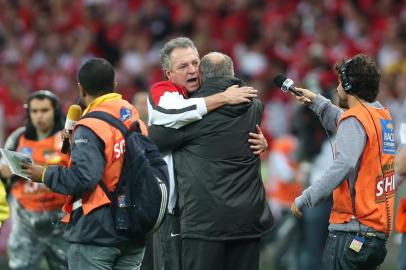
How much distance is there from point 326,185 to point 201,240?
3.03 feet

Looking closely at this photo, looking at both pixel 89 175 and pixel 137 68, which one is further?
pixel 137 68

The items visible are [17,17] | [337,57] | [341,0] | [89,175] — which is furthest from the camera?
[17,17]

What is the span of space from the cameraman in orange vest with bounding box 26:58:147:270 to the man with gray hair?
1.12ft

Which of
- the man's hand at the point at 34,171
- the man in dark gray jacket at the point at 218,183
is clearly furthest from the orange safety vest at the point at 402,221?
the man's hand at the point at 34,171

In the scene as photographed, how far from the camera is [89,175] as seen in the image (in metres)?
6.22

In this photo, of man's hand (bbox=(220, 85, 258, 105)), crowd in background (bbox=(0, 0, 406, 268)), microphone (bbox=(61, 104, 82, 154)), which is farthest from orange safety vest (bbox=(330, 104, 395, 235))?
crowd in background (bbox=(0, 0, 406, 268))

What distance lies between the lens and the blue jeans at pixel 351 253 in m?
6.51

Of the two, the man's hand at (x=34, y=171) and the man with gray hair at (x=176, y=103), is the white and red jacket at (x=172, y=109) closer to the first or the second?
the man with gray hair at (x=176, y=103)

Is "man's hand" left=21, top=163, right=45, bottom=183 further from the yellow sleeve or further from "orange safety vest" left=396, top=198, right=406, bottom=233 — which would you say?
"orange safety vest" left=396, top=198, right=406, bottom=233

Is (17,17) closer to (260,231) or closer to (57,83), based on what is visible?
(57,83)

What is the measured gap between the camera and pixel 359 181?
650 centimetres

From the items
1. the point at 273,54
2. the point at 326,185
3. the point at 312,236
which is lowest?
the point at 312,236

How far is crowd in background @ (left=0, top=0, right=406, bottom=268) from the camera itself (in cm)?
1379

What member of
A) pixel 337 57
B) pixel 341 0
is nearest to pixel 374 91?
pixel 337 57
